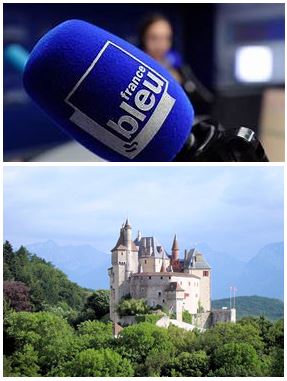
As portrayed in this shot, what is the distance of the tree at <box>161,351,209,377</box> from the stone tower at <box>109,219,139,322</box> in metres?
0.20

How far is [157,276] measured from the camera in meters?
1.94

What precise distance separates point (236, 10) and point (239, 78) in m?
0.95

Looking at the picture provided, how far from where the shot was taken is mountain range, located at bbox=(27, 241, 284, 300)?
6.64 ft

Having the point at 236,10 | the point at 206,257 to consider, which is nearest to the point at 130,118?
the point at 206,257

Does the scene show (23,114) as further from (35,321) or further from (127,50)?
(127,50)

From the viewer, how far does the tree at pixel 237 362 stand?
2.09 metres

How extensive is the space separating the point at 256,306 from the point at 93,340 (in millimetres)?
399

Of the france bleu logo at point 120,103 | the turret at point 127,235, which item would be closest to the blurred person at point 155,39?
the turret at point 127,235

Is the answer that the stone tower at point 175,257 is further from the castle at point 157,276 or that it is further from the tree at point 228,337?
the tree at point 228,337

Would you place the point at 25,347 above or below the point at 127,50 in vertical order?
below

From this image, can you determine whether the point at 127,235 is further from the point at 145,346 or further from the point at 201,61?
the point at 201,61

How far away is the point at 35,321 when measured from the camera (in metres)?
2.09

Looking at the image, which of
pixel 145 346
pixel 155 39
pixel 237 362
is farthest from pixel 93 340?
pixel 155 39

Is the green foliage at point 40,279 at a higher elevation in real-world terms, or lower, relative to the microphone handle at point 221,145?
lower
